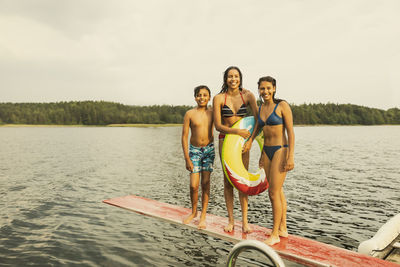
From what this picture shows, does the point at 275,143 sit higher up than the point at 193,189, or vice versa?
the point at 275,143

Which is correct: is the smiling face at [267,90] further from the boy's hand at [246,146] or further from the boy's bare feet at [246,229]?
the boy's bare feet at [246,229]

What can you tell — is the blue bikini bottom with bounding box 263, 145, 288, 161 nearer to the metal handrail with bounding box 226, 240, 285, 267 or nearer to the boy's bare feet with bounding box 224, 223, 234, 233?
the boy's bare feet with bounding box 224, 223, 234, 233

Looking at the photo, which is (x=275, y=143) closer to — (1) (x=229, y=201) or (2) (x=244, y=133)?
(2) (x=244, y=133)

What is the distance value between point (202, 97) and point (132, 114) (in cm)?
14186

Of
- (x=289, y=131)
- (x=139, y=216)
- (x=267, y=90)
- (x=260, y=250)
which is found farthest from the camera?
(x=139, y=216)

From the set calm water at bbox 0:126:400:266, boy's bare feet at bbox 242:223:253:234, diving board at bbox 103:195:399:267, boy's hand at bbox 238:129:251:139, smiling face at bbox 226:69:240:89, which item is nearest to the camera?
diving board at bbox 103:195:399:267

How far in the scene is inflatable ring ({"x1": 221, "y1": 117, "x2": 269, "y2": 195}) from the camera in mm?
4336

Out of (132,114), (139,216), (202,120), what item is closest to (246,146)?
(202,120)

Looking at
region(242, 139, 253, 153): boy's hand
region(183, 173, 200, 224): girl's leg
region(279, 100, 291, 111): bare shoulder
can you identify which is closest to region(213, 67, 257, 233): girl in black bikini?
region(242, 139, 253, 153): boy's hand

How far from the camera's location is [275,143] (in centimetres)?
414

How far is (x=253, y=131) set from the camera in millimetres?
4453

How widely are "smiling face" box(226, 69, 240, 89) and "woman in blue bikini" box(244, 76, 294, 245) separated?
37 cm

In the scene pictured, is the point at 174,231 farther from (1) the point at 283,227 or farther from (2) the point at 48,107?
(2) the point at 48,107

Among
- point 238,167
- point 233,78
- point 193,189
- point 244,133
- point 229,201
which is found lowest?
point 229,201
